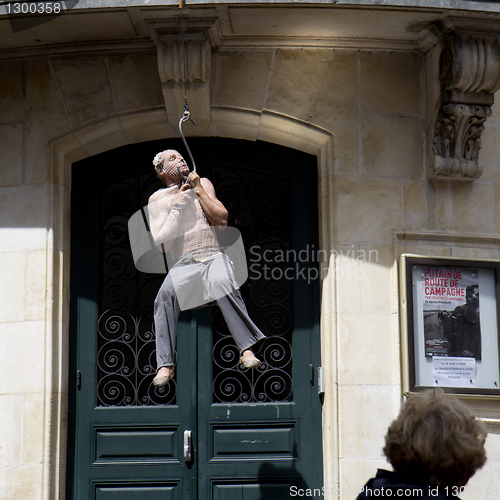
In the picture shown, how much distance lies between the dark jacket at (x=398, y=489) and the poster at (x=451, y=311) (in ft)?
8.88

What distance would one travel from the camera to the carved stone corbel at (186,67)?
557 centimetres

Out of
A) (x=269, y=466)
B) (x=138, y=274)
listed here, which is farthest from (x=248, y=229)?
(x=269, y=466)

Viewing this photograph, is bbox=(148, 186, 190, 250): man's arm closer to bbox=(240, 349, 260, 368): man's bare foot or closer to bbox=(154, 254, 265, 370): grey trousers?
bbox=(154, 254, 265, 370): grey trousers

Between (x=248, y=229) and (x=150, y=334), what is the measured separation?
1087 mm

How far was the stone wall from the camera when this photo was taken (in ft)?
17.9

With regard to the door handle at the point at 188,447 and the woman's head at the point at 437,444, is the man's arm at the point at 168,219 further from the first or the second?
the woman's head at the point at 437,444

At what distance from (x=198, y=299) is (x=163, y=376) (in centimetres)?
50

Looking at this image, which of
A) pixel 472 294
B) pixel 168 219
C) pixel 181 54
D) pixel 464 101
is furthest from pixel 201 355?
pixel 464 101

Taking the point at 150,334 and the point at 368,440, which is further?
the point at 150,334

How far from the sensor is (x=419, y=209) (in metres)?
5.79

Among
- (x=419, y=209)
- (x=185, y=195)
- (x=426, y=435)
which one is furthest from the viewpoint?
(x=419, y=209)

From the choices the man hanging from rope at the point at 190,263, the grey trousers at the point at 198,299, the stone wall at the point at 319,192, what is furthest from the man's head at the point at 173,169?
the stone wall at the point at 319,192

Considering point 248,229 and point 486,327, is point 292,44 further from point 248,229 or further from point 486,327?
point 486,327

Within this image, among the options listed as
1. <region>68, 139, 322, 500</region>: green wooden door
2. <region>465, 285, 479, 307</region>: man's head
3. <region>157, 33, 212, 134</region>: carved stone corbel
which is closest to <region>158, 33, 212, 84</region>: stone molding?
<region>157, 33, 212, 134</region>: carved stone corbel
